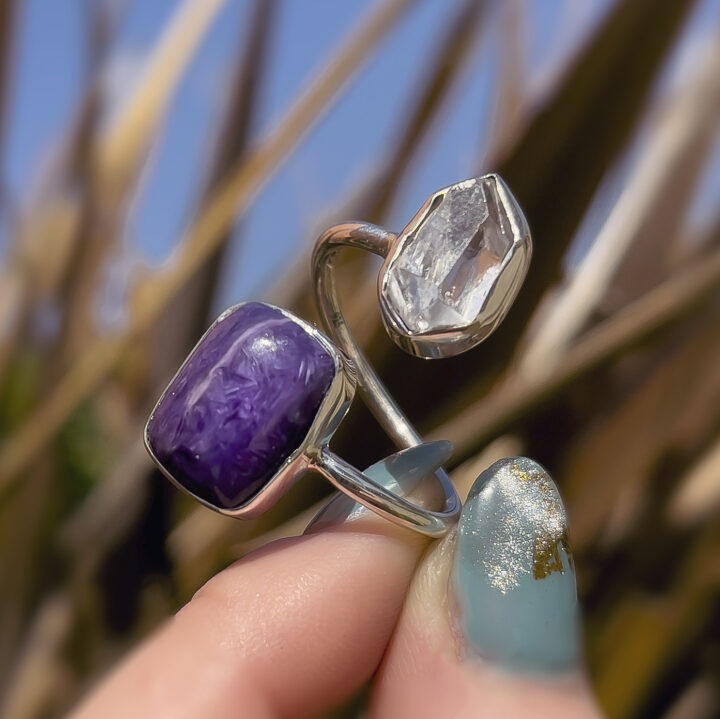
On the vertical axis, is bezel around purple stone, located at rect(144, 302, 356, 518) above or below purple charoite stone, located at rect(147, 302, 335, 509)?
below

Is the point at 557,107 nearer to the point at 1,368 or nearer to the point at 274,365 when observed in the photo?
the point at 274,365

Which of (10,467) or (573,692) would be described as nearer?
(573,692)

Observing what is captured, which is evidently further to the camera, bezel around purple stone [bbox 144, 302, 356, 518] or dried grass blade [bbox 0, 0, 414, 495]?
dried grass blade [bbox 0, 0, 414, 495]

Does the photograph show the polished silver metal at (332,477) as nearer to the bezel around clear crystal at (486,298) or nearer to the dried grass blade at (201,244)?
the bezel around clear crystal at (486,298)

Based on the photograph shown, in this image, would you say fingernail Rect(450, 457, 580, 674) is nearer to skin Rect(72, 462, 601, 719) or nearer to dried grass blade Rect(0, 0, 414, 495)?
skin Rect(72, 462, 601, 719)

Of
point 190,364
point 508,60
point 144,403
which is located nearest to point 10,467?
point 144,403

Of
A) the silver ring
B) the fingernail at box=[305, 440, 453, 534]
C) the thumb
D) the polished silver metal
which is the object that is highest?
the silver ring

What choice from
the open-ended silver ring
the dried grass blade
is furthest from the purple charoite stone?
the dried grass blade
